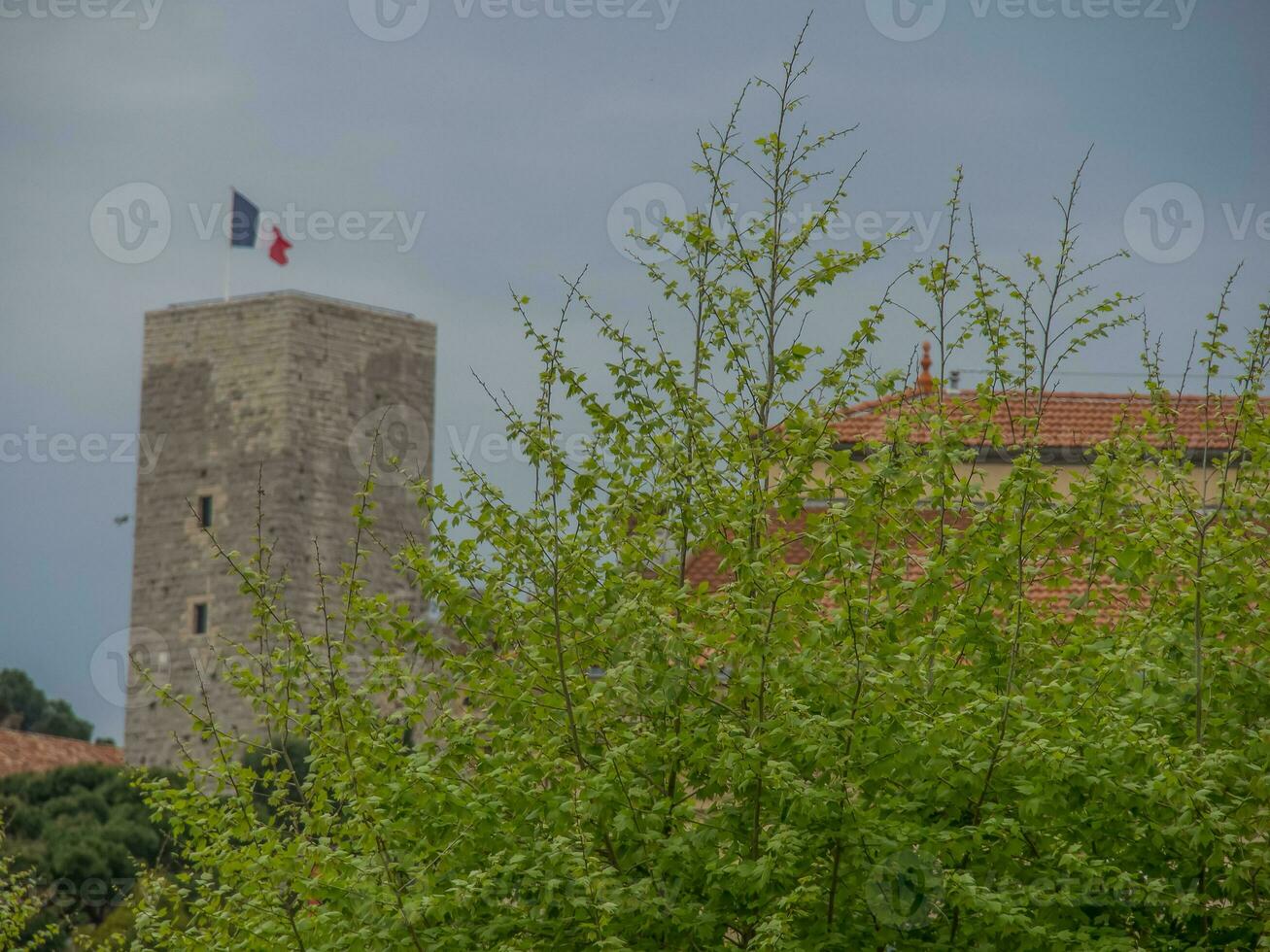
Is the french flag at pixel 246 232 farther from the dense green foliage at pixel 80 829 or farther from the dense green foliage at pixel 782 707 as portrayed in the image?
the dense green foliage at pixel 782 707

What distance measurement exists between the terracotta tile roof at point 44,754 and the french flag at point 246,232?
43.8 ft

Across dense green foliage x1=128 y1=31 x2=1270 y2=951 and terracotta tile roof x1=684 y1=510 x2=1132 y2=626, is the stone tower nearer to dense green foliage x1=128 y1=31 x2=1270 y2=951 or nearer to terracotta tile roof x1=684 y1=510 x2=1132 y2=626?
terracotta tile roof x1=684 y1=510 x2=1132 y2=626

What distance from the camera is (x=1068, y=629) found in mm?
11641

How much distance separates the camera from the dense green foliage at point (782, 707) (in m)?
9.55

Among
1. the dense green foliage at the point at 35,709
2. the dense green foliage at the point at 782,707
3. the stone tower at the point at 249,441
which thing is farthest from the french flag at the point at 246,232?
the dense green foliage at the point at 782,707

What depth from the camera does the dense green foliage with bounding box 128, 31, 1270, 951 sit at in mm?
9547

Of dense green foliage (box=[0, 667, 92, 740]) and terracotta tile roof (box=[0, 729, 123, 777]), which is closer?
terracotta tile roof (box=[0, 729, 123, 777])

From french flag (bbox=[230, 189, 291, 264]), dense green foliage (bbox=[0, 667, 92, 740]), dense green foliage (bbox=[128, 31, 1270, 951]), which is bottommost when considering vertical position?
dense green foliage (bbox=[0, 667, 92, 740])

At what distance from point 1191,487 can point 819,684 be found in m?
2.66

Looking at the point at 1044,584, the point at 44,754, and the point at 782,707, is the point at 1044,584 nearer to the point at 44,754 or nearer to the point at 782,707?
the point at 782,707

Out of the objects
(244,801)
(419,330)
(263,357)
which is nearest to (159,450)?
(263,357)

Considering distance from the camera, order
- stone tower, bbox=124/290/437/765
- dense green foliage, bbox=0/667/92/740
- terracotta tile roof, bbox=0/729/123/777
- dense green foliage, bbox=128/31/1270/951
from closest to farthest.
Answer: dense green foliage, bbox=128/31/1270/951
stone tower, bbox=124/290/437/765
terracotta tile roof, bbox=0/729/123/777
dense green foliage, bbox=0/667/92/740

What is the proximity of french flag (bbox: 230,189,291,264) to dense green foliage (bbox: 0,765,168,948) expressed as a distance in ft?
44.5

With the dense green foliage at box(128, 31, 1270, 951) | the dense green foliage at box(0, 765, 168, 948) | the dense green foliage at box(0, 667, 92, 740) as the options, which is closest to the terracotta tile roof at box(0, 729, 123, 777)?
the dense green foliage at box(0, 765, 168, 948)
